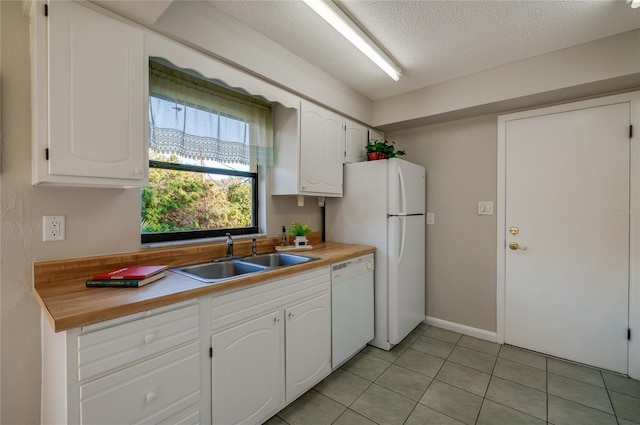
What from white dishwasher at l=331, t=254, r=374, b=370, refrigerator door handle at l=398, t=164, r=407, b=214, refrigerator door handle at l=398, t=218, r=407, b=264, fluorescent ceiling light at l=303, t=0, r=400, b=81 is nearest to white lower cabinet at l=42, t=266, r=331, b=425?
white dishwasher at l=331, t=254, r=374, b=370

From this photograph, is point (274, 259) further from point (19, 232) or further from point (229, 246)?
point (19, 232)

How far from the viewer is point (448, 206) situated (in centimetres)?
298

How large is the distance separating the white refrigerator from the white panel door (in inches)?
34.7

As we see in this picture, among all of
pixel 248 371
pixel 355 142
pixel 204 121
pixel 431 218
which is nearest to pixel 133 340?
pixel 248 371

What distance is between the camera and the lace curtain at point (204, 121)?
1.77 metres

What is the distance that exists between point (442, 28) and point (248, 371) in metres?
2.45

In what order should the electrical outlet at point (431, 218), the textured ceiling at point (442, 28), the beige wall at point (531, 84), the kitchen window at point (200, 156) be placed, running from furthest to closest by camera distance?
1. the electrical outlet at point (431, 218)
2. the beige wall at point (531, 84)
3. the kitchen window at point (200, 156)
4. the textured ceiling at point (442, 28)

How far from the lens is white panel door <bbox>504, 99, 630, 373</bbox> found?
2188 millimetres

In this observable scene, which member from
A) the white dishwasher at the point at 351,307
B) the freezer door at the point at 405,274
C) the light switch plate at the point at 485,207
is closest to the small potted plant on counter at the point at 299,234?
the white dishwasher at the point at 351,307

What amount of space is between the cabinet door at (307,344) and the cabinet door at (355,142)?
1.48 meters

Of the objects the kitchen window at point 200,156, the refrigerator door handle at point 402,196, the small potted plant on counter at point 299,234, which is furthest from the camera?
the refrigerator door handle at point 402,196

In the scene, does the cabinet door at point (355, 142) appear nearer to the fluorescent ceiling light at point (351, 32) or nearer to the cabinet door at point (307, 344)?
the fluorescent ceiling light at point (351, 32)

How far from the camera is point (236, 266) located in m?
1.97

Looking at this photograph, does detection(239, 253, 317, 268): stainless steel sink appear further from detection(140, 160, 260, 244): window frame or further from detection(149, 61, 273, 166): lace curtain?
detection(149, 61, 273, 166): lace curtain
